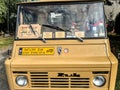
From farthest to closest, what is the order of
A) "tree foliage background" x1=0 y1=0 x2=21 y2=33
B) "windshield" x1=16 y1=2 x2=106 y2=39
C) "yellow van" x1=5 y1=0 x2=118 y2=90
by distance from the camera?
"tree foliage background" x1=0 y1=0 x2=21 y2=33 → "windshield" x1=16 y1=2 x2=106 y2=39 → "yellow van" x1=5 y1=0 x2=118 y2=90

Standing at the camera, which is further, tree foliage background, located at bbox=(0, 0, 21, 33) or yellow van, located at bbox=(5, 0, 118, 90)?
tree foliage background, located at bbox=(0, 0, 21, 33)

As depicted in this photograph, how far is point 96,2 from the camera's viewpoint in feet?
22.5

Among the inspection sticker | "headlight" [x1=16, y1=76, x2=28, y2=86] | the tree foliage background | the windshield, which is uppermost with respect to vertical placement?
the windshield

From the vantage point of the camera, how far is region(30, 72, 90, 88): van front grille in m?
6.17

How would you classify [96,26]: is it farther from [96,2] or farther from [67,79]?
[67,79]

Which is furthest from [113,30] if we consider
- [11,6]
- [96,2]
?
[96,2]

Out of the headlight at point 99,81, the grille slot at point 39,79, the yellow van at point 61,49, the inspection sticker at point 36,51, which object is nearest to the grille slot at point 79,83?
the yellow van at point 61,49

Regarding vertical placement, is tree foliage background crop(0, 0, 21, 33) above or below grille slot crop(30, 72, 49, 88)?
below

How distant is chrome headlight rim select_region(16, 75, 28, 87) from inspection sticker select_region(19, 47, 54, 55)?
57 centimetres

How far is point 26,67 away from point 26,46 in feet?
2.30

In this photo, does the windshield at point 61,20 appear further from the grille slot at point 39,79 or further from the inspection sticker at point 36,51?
the grille slot at point 39,79

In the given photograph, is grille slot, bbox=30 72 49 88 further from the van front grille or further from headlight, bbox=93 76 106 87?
headlight, bbox=93 76 106 87

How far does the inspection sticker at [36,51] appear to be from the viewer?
6.62 meters

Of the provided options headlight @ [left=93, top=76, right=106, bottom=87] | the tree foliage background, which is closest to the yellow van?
headlight @ [left=93, top=76, right=106, bottom=87]
